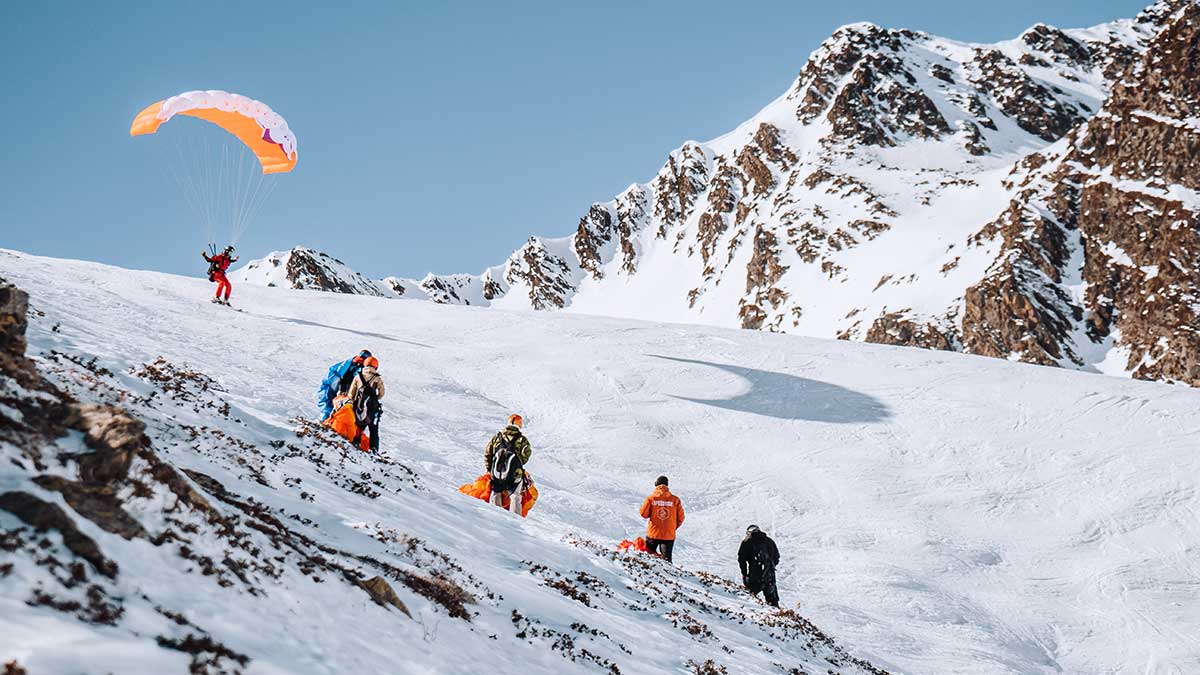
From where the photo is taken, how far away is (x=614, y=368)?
24984 mm

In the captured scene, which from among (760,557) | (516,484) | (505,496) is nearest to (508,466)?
(516,484)

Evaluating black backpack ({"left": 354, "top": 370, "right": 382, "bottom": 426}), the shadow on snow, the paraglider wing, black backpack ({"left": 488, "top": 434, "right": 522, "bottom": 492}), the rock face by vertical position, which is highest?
the rock face

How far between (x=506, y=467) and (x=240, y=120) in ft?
54.4

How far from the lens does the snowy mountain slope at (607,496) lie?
541 cm

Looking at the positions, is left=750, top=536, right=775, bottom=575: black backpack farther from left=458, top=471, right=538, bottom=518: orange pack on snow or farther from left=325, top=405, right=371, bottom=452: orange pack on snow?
left=325, top=405, right=371, bottom=452: orange pack on snow

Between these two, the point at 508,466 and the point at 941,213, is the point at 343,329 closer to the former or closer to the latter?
the point at 508,466

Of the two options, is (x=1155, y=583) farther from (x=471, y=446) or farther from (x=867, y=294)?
(x=867, y=294)

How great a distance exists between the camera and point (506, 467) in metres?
13.1

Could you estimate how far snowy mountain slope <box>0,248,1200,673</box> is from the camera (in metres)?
5.41

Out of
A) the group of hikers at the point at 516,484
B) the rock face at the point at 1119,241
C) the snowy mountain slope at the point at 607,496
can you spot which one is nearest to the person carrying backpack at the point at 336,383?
the group of hikers at the point at 516,484

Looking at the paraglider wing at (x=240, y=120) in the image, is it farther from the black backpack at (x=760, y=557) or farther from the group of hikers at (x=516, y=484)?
the black backpack at (x=760, y=557)

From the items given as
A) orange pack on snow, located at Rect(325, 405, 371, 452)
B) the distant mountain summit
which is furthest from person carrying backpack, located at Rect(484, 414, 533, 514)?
the distant mountain summit

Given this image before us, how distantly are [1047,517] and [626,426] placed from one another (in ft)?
31.9

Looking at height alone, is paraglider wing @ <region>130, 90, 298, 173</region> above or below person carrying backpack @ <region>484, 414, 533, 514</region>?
above
